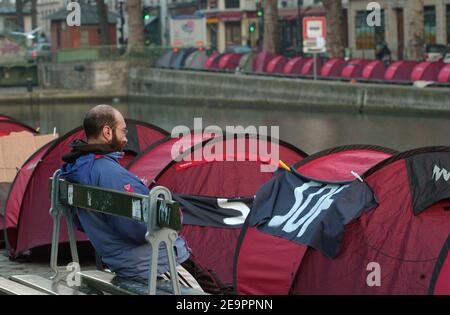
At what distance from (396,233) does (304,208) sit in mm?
822

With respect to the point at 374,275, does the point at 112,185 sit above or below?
above

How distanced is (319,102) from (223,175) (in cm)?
3295

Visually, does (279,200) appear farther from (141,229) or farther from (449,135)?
(449,135)

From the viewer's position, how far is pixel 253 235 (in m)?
9.79

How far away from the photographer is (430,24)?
67062 mm

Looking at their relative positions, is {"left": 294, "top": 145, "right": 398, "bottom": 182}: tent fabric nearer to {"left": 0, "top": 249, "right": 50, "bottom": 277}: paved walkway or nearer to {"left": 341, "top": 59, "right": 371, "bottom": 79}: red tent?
{"left": 0, "top": 249, "right": 50, "bottom": 277}: paved walkway

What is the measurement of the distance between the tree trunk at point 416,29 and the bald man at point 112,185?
137 ft

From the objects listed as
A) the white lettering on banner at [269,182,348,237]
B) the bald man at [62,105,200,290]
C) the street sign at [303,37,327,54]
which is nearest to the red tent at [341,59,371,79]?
the street sign at [303,37,327,54]

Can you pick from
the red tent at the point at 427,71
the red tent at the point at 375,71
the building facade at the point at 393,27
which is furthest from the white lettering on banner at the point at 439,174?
the building facade at the point at 393,27

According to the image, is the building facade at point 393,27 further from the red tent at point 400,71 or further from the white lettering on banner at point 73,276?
the white lettering on banner at point 73,276

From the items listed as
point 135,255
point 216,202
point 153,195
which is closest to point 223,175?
point 216,202

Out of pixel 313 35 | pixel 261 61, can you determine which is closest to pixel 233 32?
pixel 261 61

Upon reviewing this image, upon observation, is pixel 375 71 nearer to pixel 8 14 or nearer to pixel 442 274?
pixel 442 274

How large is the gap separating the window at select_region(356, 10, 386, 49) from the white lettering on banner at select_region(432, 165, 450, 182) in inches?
2374
